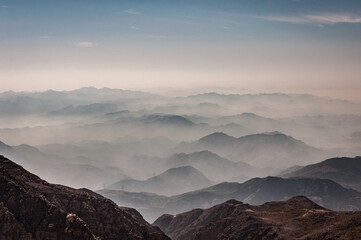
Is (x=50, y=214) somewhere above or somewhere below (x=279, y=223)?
above

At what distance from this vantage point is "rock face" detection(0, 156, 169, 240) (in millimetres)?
47781

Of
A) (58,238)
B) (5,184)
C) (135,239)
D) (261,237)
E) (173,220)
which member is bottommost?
(173,220)

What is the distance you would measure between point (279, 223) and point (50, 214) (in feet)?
167

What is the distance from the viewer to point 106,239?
5550 centimetres

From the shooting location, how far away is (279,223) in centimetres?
8462

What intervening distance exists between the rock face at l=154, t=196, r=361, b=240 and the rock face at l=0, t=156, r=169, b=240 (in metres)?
28.1

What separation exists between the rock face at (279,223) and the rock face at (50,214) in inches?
1105

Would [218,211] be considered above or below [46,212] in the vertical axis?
below

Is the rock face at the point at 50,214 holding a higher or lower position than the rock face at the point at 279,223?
higher

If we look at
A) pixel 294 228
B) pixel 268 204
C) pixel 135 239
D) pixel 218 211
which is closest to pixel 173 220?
pixel 218 211

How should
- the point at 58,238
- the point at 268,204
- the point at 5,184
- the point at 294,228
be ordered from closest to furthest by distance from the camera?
the point at 58,238
the point at 5,184
the point at 294,228
the point at 268,204

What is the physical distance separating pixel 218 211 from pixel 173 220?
27.3m

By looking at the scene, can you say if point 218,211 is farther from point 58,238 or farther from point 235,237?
point 58,238

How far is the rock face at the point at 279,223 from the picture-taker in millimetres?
69938
